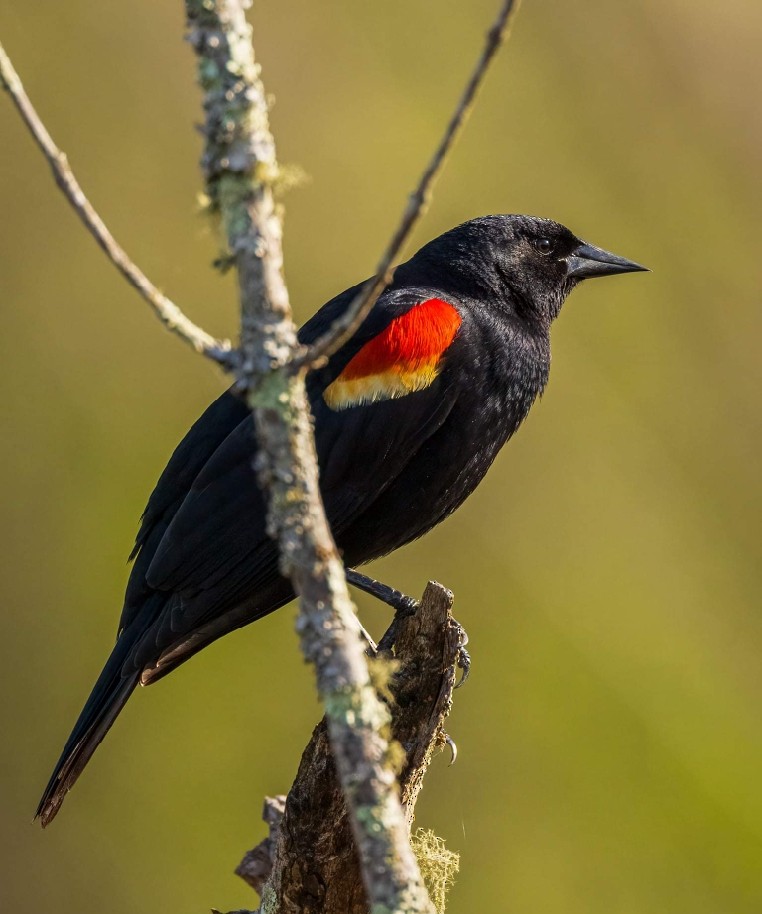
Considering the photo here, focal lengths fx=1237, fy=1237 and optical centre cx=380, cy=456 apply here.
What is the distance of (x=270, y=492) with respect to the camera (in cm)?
131

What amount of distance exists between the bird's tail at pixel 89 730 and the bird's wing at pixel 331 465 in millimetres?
229

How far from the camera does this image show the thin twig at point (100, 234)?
4.22 feet

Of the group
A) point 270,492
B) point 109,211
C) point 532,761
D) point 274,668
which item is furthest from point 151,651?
point 109,211

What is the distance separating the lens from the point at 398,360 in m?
2.96

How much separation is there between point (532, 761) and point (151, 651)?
234 centimetres

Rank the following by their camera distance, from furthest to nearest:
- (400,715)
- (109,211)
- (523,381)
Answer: (109,211) < (523,381) < (400,715)

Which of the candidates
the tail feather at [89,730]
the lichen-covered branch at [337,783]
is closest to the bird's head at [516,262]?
the lichen-covered branch at [337,783]

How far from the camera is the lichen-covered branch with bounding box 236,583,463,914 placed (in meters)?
2.48

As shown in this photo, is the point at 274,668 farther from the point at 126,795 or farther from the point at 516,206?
the point at 516,206

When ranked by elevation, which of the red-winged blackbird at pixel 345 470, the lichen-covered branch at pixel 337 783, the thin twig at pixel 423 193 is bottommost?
the lichen-covered branch at pixel 337 783

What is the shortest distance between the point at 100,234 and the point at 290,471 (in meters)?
0.32

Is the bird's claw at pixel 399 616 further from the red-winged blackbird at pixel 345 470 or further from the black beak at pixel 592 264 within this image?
the black beak at pixel 592 264

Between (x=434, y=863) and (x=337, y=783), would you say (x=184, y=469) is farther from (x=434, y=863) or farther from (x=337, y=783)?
(x=434, y=863)

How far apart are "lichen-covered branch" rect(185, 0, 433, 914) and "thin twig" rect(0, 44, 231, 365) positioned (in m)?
0.05
